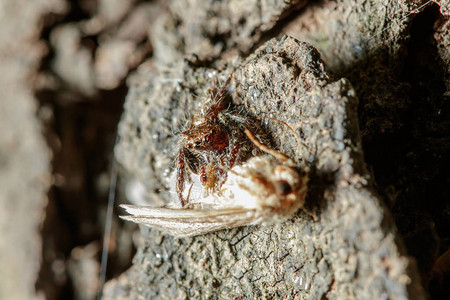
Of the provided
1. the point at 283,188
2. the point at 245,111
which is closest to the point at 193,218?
the point at 283,188

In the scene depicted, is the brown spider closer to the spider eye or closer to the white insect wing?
the white insect wing

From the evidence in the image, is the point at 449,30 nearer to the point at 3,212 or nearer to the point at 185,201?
the point at 185,201

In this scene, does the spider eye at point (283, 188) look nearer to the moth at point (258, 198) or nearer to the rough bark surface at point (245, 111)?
the moth at point (258, 198)

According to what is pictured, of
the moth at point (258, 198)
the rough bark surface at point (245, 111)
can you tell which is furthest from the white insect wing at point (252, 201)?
the rough bark surface at point (245, 111)

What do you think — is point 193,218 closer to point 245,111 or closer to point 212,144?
point 212,144

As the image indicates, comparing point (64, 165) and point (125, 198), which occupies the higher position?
point (64, 165)

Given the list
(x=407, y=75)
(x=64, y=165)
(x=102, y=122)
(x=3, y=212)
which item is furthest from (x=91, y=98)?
(x=407, y=75)
